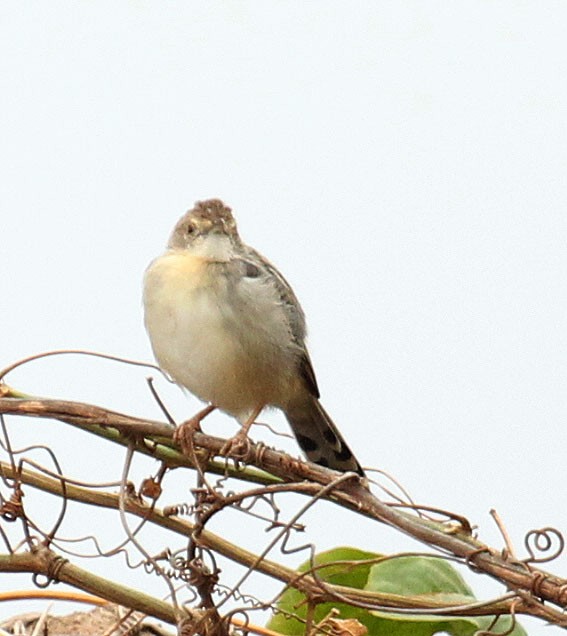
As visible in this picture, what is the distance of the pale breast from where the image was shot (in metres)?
2.34

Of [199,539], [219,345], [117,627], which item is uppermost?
[219,345]

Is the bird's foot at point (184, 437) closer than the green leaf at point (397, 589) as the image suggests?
Yes

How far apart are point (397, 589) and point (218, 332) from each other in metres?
0.59

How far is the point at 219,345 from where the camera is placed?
233 centimetres

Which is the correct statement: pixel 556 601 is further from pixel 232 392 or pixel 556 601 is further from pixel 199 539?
pixel 232 392

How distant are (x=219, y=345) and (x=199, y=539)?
2.04ft

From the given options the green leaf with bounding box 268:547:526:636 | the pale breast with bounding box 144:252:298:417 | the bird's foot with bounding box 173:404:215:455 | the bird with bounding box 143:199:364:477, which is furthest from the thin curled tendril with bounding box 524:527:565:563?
the pale breast with bounding box 144:252:298:417

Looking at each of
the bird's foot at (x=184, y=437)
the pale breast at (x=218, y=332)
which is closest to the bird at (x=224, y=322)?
the pale breast at (x=218, y=332)

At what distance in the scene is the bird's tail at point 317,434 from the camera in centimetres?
255

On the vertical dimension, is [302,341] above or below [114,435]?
above

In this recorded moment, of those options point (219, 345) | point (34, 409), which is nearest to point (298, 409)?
point (219, 345)

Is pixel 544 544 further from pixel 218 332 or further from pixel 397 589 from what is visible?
pixel 218 332

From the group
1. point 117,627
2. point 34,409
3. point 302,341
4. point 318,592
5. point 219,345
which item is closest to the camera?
point 34,409

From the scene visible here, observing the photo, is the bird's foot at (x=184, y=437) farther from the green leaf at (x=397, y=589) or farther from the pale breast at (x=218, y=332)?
the pale breast at (x=218, y=332)
